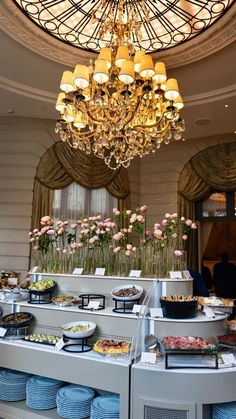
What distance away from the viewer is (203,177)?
7.79m

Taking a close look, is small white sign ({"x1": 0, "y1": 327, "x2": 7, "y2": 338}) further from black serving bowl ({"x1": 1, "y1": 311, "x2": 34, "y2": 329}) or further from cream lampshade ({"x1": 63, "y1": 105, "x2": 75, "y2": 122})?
cream lampshade ({"x1": 63, "y1": 105, "x2": 75, "y2": 122})

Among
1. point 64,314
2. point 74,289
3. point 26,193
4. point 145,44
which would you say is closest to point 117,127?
point 145,44

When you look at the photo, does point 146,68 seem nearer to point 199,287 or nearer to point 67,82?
point 67,82

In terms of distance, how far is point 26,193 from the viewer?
6.62 meters

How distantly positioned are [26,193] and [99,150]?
2463 mm

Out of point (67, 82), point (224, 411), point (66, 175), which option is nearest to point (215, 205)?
point (66, 175)

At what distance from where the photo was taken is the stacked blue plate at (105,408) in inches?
95.7

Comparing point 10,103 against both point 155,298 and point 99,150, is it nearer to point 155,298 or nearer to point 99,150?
point 99,150

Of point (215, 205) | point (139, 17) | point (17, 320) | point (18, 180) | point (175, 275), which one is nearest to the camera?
point (175, 275)

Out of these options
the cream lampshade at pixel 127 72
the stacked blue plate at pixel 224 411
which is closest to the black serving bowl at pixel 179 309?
the stacked blue plate at pixel 224 411

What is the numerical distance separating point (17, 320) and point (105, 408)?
3.89ft

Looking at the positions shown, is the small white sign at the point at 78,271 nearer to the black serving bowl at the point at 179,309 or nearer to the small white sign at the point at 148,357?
the black serving bowl at the point at 179,309

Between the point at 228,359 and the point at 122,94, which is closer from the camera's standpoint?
the point at 228,359

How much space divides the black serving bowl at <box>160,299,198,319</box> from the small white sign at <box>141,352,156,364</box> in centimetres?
35
